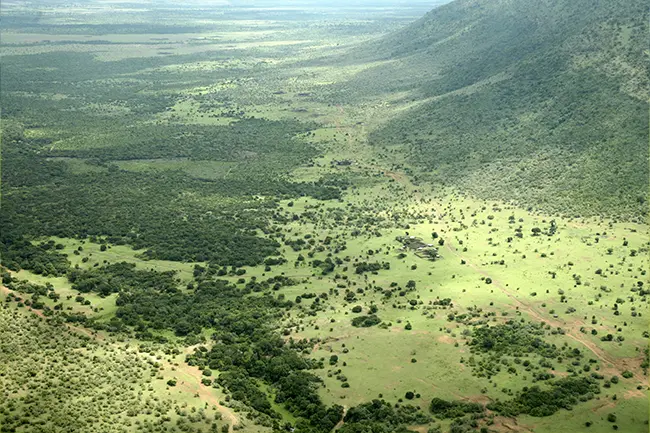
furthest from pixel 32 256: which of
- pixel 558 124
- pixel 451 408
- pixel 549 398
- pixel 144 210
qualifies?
pixel 558 124

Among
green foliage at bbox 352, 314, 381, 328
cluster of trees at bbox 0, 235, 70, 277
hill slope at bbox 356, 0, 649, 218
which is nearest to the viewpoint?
green foliage at bbox 352, 314, 381, 328

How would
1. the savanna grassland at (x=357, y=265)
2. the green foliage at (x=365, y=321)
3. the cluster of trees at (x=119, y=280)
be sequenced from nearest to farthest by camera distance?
the savanna grassland at (x=357, y=265), the green foliage at (x=365, y=321), the cluster of trees at (x=119, y=280)

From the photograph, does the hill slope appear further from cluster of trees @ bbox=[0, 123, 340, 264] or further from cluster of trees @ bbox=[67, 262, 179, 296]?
cluster of trees @ bbox=[67, 262, 179, 296]

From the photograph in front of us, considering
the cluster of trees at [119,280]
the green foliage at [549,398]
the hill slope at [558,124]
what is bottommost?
the cluster of trees at [119,280]

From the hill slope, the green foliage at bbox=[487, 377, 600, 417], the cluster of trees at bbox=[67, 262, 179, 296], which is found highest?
the hill slope

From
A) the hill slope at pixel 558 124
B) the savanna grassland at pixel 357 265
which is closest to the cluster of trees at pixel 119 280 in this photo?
the savanna grassland at pixel 357 265

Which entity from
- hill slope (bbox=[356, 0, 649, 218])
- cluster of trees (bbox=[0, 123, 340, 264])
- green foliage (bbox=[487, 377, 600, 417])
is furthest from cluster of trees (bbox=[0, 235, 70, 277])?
hill slope (bbox=[356, 0, 649, 218])

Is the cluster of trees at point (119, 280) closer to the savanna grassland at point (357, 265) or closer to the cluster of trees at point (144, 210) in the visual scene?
the savanna grassland at point (357, 265)
